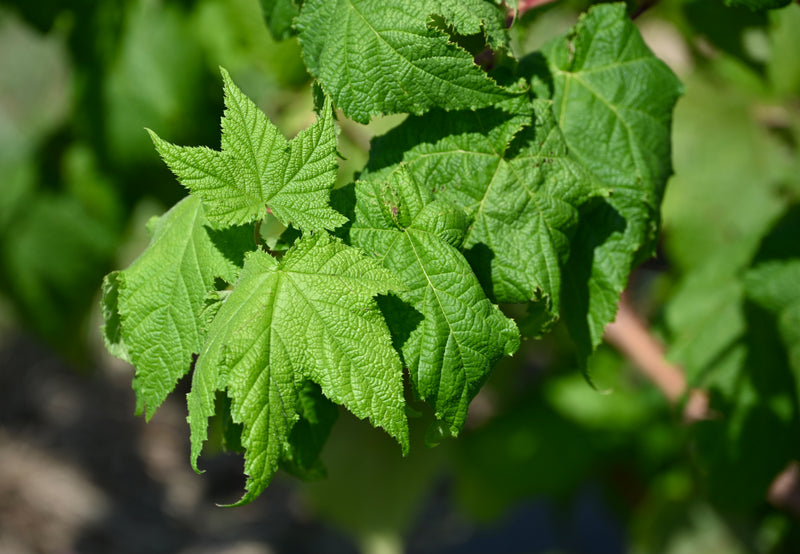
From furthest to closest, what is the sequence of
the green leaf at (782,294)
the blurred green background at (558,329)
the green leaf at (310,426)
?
the blurred green background at (558,329), the green leaf at (782,294), the green leaf at (310,426)

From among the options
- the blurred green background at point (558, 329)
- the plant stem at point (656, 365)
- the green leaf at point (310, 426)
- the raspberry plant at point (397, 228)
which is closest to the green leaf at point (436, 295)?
the raspberry plant at point (397, 228)

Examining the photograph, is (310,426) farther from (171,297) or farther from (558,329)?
(558,329)

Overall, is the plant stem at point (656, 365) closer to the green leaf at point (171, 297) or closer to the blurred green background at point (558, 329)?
the blurred green background at point (558, 329)

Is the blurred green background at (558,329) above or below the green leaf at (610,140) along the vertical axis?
below

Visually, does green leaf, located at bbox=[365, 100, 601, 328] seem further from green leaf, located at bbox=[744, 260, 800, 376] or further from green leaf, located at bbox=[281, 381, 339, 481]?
green leaf, located at bbox=[744, 260, 800, 376]

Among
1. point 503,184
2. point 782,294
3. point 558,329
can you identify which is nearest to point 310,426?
point 503,184

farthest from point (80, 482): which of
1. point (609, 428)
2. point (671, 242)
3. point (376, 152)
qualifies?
point (376, 152)

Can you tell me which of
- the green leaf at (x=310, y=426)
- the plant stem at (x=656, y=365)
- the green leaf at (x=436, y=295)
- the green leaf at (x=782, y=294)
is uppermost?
the green leaf at (x=436, y=295)
